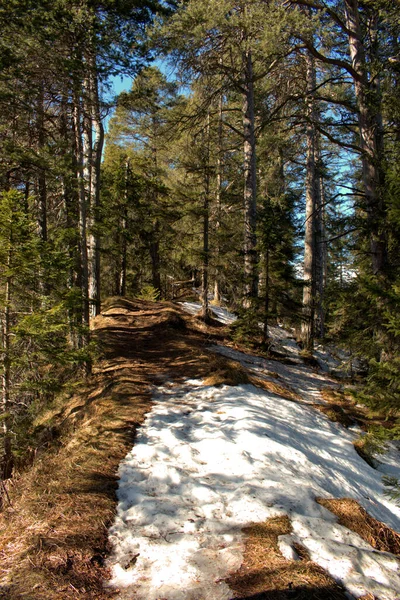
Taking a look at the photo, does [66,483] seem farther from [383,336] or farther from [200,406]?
[383,336]

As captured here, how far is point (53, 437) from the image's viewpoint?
5.88 metres

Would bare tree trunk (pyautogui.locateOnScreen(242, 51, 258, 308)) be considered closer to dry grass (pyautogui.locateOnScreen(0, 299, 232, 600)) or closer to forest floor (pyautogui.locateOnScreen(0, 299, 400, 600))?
dry grass (pyautogui.locateOnScreen(0, 299, 232, 600))

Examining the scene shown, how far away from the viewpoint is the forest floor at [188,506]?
266 centimetres

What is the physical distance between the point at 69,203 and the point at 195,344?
6203mm

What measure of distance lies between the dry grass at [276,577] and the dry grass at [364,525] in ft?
3.56

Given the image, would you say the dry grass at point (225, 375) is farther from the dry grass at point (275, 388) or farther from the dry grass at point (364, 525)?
the dry grass at point (364, 525)

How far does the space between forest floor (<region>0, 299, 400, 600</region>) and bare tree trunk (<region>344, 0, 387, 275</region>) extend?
3863 millimetres

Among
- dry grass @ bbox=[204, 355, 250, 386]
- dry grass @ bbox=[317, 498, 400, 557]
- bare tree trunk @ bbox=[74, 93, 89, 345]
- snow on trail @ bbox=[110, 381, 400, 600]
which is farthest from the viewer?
bare tree trunk @ bbox=[74, 93, 89, 345]

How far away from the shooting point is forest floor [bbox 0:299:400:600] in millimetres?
2662

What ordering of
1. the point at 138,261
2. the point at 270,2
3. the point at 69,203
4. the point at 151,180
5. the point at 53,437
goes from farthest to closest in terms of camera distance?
the point at 138,261 < the point at 151,180 < the point at 69,203 < the point at 270,2 < the point at 53,437

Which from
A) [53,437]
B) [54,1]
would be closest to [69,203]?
[54,1]

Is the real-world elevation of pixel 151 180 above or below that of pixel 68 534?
above

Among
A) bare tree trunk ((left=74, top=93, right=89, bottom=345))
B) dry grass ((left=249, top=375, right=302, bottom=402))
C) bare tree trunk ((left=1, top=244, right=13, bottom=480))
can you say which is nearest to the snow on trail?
dry grass ((left=249, top=375, right=302, bottom=402))

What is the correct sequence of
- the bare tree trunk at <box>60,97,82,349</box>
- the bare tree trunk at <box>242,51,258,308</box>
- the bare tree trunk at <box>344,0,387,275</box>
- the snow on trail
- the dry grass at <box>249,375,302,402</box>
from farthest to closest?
the bare tree trunk at <box>242,51,258,308</box> → the bare tree trunk at <box>60,97,82,349</box> → the dry grass at <box>249,375,302,402</box> → the bare tree trunk at <box>344,0,387,275</box> → the snow on trail
